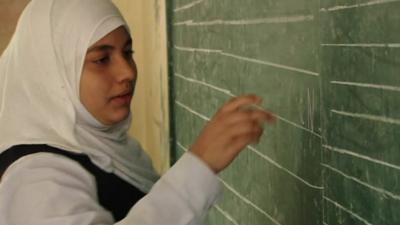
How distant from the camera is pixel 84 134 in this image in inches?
51.8

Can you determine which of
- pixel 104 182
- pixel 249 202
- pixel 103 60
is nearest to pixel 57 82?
pixel 103 60

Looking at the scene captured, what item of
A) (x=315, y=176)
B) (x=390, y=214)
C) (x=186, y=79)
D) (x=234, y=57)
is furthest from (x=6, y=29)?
(x=390, y=214)

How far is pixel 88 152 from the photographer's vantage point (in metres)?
1.25

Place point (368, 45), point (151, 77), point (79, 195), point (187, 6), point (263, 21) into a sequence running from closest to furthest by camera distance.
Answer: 1. point (368, 45)
2. point (79, 195)
3. point (263, 21)
4. point (187, 6)
5. point (151, 77)

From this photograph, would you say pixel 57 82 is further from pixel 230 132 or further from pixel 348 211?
pixel 348 211

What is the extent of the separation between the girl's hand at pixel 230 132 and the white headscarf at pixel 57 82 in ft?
0.95

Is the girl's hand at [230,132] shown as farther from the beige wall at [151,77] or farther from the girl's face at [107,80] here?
the beige wall at [151,77]

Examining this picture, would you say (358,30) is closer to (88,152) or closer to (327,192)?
(327,192)

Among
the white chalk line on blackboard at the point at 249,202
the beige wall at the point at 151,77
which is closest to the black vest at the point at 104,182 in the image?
the white chalk line on blackboard at the point at 249,202

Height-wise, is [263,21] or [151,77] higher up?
[263,21]

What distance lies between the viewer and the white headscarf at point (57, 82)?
127 centimetres

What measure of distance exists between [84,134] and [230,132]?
39cm

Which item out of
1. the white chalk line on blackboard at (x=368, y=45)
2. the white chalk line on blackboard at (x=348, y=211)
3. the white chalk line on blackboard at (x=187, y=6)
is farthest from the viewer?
the white chalk line on blackboard at (x=187, y=6)

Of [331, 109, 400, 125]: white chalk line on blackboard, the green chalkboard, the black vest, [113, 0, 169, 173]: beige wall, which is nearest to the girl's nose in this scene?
the black vest
